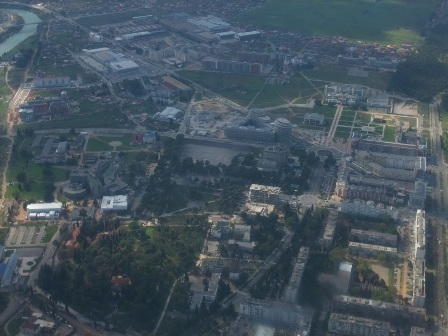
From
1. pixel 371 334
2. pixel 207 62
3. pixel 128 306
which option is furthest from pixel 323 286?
pixel 207 62

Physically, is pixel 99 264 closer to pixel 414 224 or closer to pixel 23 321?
pixel 23 321

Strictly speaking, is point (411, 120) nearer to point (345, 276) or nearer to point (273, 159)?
point (273, 159)

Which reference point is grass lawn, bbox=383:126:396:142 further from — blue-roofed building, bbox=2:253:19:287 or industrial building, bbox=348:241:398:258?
blue-roofed building, bbox=2:253:19:287

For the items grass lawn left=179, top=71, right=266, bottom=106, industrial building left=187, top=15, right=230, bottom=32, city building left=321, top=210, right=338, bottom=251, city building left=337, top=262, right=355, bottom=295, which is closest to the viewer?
city building left=337, top=262, right=355, bottom=295

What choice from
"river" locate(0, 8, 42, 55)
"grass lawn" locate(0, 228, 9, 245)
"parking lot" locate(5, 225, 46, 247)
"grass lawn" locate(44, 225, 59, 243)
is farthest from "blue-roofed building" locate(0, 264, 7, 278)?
"river" locate(0, 8, 42, 55)

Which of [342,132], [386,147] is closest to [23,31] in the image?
[342,132]

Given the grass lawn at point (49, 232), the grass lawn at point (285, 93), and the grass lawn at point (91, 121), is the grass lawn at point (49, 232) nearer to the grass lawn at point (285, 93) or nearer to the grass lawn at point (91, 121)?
the grass lawn at point (91, 121)
